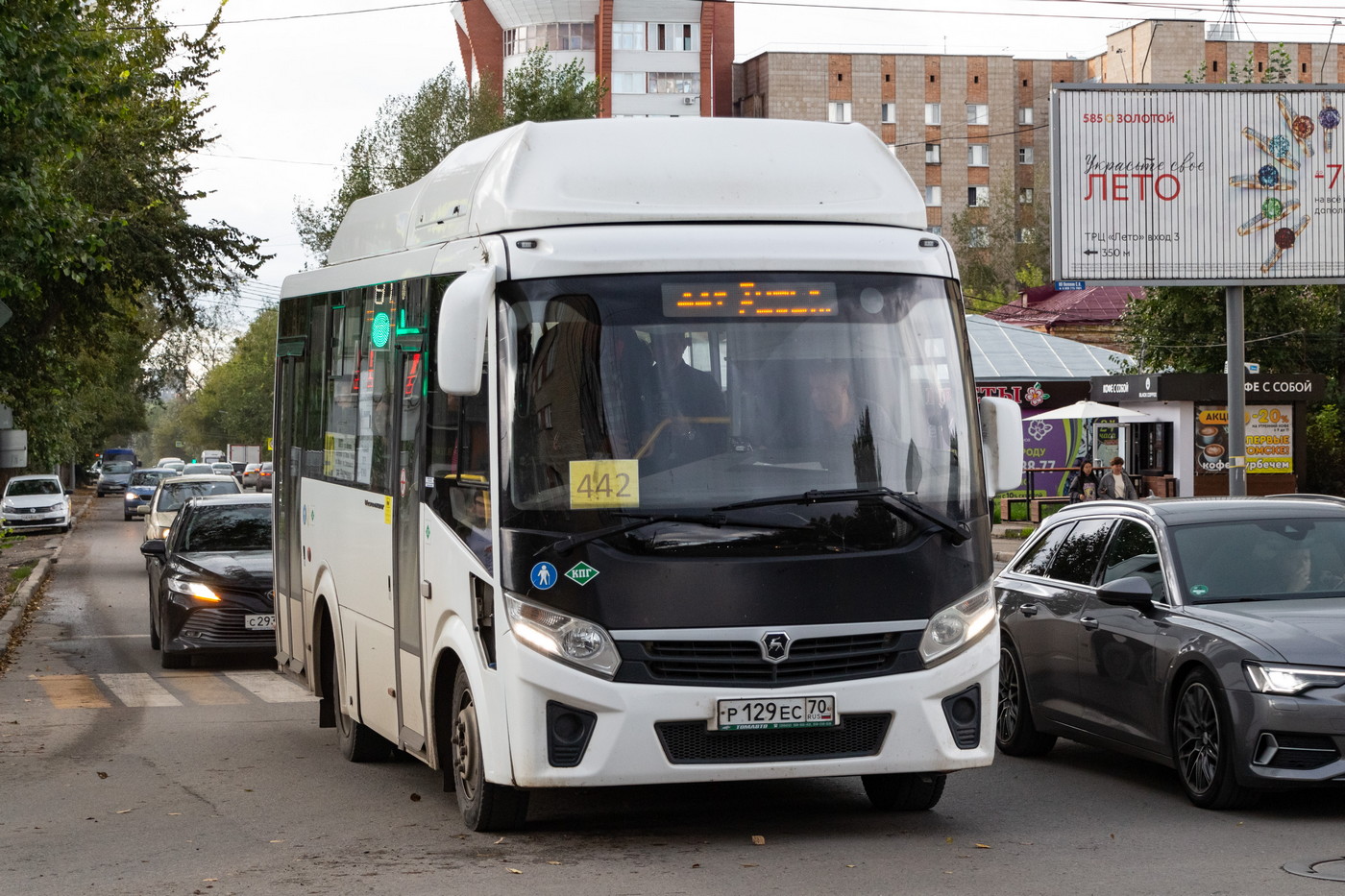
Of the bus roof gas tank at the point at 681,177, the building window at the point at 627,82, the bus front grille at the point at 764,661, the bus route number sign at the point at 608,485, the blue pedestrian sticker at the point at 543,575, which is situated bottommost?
the bus front grille at the point at 764,661

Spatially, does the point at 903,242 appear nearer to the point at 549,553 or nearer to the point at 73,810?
the point at 549,553

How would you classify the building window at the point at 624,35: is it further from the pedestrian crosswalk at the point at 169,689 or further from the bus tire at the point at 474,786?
the bus tire at the point at 474,786

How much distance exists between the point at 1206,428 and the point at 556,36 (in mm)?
61319

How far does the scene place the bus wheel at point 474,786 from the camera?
306 inches

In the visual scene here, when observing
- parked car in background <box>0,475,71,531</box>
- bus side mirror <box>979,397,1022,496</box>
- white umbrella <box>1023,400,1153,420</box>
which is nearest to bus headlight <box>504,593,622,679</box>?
bus side mirror <box>979,397,1022,496</box>

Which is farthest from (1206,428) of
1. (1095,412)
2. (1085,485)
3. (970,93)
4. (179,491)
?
→ (970,93)

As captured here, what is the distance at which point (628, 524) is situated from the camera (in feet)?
23.9

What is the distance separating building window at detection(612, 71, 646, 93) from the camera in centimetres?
9125

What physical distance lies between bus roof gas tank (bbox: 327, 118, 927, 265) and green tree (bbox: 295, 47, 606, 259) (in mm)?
56838

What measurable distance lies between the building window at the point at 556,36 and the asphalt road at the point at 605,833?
82.4m

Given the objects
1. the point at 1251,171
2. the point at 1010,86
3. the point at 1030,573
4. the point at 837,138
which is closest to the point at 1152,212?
the point at 1251,171

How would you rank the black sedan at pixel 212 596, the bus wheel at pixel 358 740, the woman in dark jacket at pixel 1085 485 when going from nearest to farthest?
the bus wheel at pixel 358 740, the black sedan at pixel 212 596, the woman in dark jacket at pixel 1085 485

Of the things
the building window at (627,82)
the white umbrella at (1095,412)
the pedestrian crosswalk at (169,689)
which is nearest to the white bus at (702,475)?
the pedestrian crosswalk at (169,689)

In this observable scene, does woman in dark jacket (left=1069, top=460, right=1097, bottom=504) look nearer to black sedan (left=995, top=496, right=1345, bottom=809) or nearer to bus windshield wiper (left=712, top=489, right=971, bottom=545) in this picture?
black sedan (left=995, top=496, right=1345, bottom=809)
